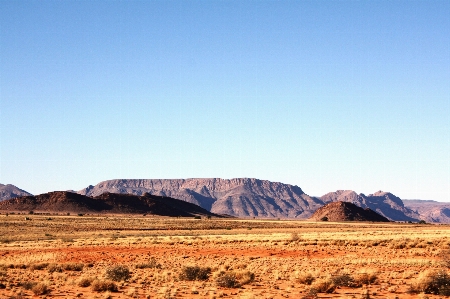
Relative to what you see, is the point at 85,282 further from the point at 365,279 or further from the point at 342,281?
the point at 365,279

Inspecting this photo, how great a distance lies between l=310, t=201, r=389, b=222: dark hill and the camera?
15988 cm

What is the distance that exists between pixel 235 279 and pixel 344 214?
145404 millimetres

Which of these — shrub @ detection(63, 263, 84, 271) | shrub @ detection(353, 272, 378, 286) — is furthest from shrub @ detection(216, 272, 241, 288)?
shrub @ detection(63, 263, 84, 271)

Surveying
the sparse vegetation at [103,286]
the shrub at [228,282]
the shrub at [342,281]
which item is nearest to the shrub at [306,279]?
the shrub at [342,281]

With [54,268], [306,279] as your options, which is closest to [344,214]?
[54,268]

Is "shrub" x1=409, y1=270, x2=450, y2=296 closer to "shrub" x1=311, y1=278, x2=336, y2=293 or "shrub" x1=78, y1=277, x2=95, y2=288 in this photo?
"shrub" x1=311, y1=278, x2=336, y2=293

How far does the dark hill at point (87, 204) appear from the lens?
533ft

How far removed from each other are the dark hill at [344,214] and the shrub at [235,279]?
138686 mm

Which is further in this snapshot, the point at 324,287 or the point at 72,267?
the point at 72,267

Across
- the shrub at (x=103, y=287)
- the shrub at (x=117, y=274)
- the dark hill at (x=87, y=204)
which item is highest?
the dark hill at (x=87, y=204)

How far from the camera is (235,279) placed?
21.8m

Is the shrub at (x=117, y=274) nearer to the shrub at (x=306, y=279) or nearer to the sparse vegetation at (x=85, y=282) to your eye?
the sparse vegetation at (x=85, y=282)

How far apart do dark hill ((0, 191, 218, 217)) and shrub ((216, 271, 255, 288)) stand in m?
143

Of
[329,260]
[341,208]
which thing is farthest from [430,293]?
[341,208]
